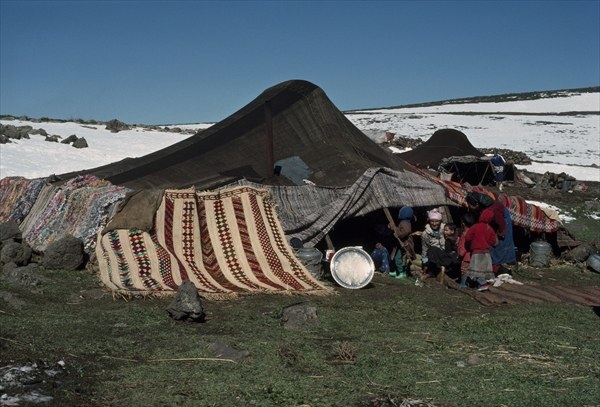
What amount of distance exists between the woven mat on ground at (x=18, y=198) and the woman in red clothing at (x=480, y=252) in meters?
8.57

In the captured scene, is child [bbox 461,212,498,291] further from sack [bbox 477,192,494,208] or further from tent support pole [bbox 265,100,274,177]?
tent support pole [bbox 265,100,274,177]

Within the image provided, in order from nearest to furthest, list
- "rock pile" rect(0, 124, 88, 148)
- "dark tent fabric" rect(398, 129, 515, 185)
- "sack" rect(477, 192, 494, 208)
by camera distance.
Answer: "sack" rect(477, 192, 494, 208) < "dark tent fabric" rect(398, 129, 515, 185) < "rock pile" rect(0, 124, 88, 148)

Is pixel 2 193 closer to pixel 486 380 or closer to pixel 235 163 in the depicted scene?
pixel 235 163

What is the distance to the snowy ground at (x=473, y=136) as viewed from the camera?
24438 mm

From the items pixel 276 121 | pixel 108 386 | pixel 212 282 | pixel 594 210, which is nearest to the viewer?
pixel 108 386

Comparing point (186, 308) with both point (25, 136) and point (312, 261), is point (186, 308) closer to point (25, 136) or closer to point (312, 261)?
point (312, 261)

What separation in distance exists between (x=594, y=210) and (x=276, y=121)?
38.5 ft

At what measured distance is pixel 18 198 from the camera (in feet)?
48.3

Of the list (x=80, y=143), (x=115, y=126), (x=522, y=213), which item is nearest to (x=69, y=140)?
(x=80, y=143)

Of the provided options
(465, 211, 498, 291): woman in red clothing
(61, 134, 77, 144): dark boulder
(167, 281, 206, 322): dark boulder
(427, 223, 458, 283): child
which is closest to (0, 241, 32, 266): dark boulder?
(167, 281, 206, 322): dark boulder

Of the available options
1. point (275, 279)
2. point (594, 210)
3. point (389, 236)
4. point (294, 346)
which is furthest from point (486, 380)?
point (594, 210)

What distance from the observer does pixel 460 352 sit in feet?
24.2

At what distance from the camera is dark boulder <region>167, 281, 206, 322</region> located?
8.20 metres

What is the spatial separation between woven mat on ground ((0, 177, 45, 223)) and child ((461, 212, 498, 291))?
28.1 ft
